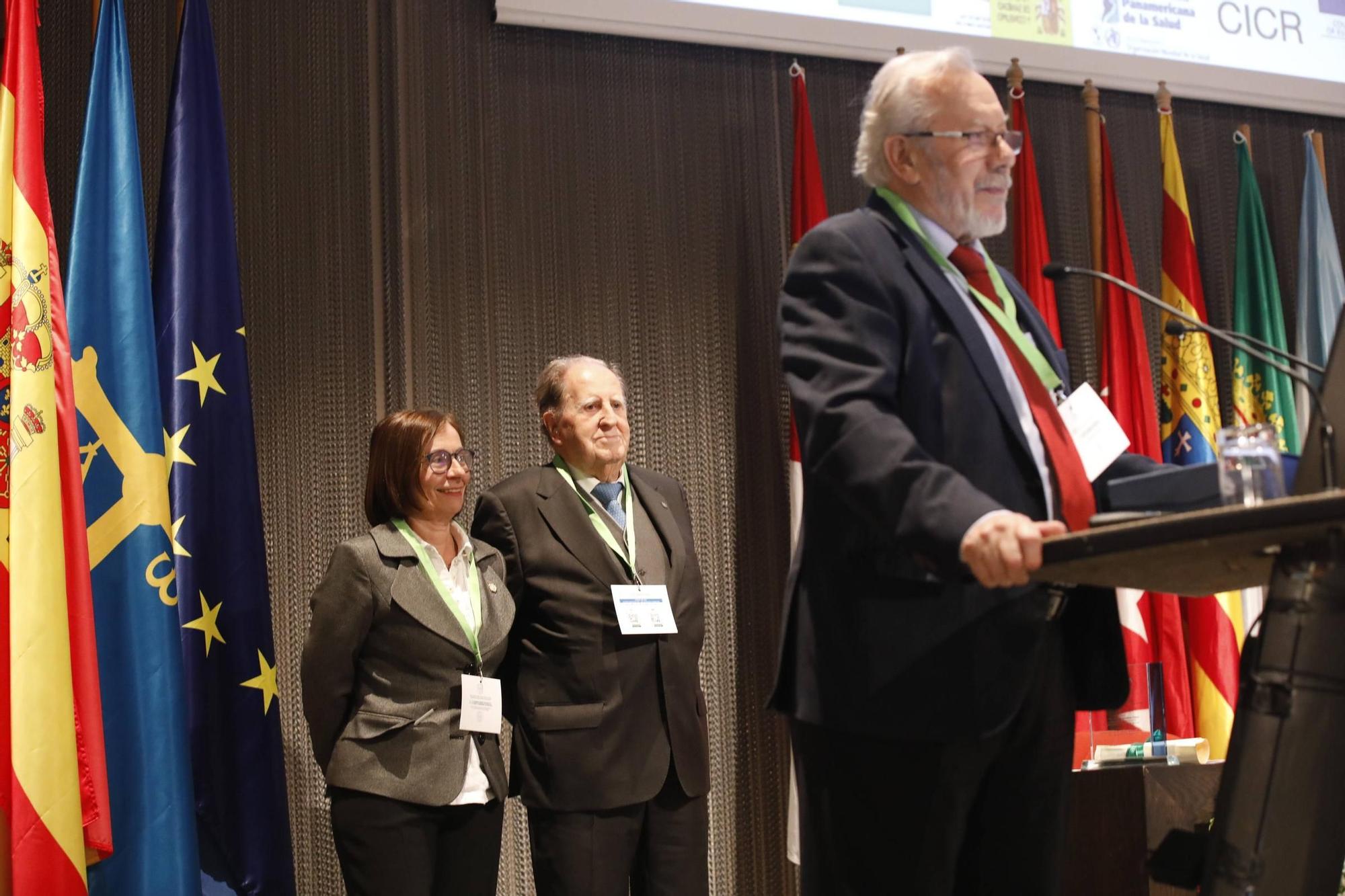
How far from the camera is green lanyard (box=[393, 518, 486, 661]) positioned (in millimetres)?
2861

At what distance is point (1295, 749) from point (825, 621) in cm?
51

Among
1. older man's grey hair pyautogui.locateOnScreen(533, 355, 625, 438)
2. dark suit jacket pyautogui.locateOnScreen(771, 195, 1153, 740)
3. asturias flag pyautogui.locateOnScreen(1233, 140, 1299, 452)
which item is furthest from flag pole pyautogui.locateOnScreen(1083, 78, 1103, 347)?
dark suit jacket pyautogui.locateOnScreen(771, 195, 1153, 740)

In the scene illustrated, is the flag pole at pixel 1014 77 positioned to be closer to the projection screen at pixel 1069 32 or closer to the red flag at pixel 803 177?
the projection screen at pixel 1069 32

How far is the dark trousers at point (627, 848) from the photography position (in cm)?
282

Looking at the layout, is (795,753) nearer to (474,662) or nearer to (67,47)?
(474,662)

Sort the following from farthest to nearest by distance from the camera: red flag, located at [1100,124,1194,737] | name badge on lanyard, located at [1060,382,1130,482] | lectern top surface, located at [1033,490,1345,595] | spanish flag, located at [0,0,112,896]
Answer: red flag, located at [1100,124,1194,737] → spanish flag, located at [0,0,112,896] → name badge on lanyard, located at [1060,382,1130,482] → lectern top surface, located at [1033,490,1345,595]

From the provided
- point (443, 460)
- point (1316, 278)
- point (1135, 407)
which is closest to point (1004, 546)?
point (443, 460)

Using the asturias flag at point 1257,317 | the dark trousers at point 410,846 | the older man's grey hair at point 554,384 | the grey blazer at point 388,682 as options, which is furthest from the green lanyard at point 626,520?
the asturias flag at point 1257,317

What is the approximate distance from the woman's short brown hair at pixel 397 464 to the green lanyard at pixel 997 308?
5.32 feet

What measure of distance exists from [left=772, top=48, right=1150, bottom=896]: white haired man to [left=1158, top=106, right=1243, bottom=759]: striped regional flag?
2.94 meters

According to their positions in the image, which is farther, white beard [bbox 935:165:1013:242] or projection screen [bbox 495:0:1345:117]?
projection screen [bbox 495:0:1345:117]

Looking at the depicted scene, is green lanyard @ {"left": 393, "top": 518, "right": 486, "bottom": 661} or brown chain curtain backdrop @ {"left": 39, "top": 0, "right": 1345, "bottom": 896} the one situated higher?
brown chain curtain backdrop @ {"left": 39, "top": 0, "right": 1345, "bottom": 896}

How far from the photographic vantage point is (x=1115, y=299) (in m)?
4.46

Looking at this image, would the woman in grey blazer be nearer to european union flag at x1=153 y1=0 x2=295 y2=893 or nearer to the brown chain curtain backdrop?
european union flag at x1=153 y1=0 x2=295 y2=893
